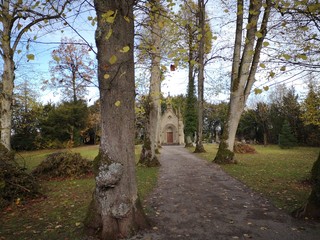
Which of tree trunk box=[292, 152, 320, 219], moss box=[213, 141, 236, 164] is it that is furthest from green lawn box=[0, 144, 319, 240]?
moss box=[213, 141, 236, 164]

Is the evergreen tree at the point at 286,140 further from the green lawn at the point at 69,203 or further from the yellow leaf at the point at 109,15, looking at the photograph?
the yellow leaf at the point at 109,15

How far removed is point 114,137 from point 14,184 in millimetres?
4211

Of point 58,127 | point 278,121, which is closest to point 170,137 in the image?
point 278,121

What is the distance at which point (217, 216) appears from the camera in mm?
4879

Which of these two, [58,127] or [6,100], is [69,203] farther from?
[58,127]

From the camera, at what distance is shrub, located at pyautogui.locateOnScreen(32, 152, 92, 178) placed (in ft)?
33.1

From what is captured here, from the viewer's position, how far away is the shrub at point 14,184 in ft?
20.0

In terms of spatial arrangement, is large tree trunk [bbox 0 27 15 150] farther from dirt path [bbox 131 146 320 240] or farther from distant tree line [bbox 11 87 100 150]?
distant tree line [bbox 11 87 100 150]

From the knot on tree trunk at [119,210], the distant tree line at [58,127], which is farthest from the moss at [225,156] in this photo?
the distant tree line at [58,127]

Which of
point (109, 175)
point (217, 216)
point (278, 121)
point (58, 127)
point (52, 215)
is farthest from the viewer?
point (278, 121)

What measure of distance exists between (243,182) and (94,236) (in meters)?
5.63

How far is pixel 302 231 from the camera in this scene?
4.00 meters

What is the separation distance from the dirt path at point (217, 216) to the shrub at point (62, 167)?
441cm

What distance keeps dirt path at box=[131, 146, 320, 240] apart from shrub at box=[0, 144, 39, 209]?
3422 mm
